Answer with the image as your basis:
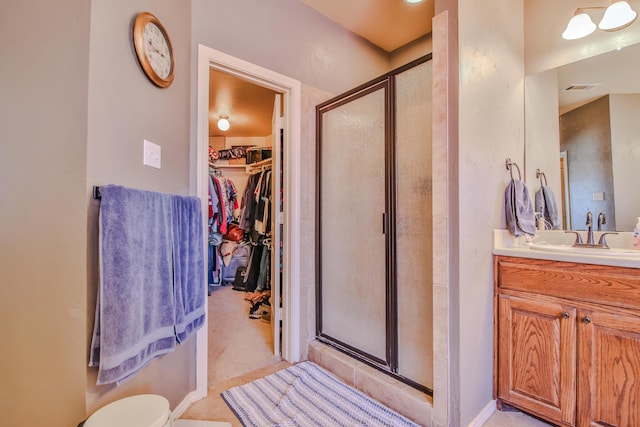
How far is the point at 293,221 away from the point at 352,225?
0.45 m

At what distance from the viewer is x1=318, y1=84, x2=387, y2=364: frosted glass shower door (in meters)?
1.86

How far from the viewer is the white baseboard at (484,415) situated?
1.50m

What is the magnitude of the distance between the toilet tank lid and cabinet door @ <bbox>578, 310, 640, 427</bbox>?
1839 millimetres

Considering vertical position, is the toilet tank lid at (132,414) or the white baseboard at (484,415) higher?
the toilet tank lid at (132,414)

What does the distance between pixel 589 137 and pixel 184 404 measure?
296 centimetres

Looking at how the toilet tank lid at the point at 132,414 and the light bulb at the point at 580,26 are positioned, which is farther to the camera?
the light bulb at the point at 580,26

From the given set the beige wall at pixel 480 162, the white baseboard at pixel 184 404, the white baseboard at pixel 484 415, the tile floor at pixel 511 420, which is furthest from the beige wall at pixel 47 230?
the tile floor at pixel 511 420

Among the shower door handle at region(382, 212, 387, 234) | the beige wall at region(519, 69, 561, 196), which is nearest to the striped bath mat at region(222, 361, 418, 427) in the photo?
the shower door handle at region(382, 212, 387, 234)

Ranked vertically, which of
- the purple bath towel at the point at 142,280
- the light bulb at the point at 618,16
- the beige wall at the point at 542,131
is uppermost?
the light bulb at the point at 618,16

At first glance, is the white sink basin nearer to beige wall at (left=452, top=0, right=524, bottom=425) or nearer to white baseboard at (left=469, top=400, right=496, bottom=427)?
beige wall at (left=452, top=0, right=524, bottom=425)

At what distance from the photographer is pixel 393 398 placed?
163cm

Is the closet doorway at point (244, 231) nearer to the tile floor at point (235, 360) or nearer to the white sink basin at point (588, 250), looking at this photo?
the tile floor at point (235, 360)

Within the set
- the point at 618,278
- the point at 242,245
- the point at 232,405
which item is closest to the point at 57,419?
the point at 232,405

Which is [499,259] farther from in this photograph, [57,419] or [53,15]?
[53,15]
